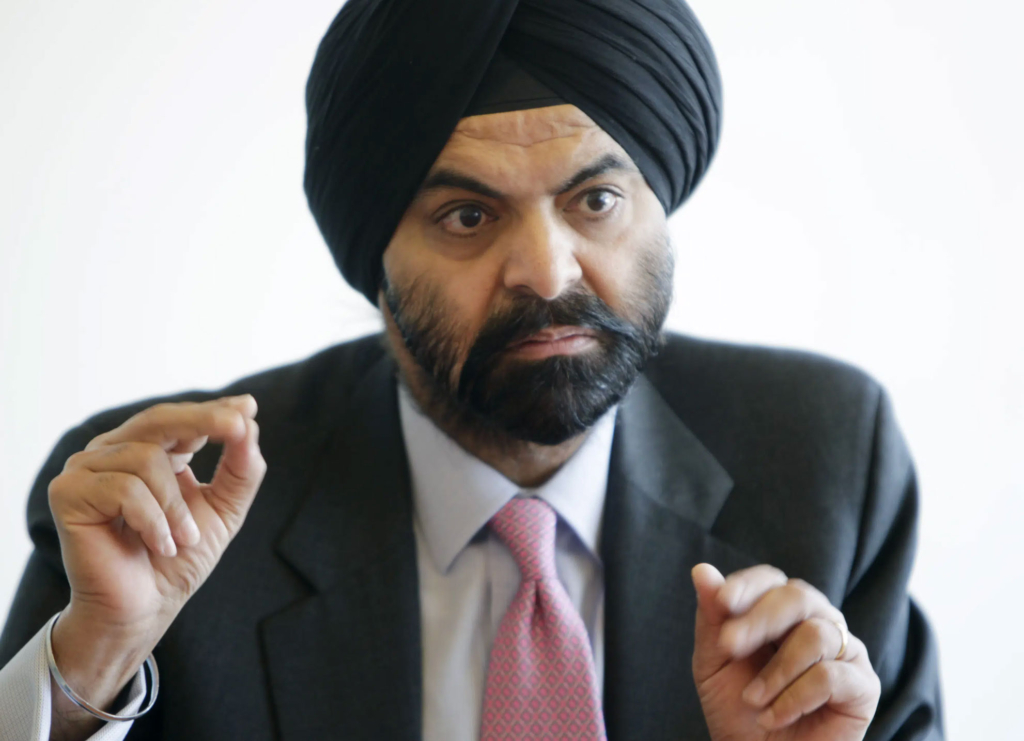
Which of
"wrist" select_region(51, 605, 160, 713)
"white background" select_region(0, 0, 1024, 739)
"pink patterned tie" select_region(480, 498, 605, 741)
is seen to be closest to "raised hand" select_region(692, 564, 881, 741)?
"pink patterned tie" select_region(480, 498, 605, 741)

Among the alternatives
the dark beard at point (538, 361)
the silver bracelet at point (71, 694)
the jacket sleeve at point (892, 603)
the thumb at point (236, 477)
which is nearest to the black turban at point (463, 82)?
the dark beard at point (538, 361)

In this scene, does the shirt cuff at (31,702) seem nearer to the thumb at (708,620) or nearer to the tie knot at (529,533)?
the tie knot at (529,533)

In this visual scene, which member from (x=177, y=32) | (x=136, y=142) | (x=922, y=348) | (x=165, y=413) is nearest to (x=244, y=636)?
(x=165, y=413)

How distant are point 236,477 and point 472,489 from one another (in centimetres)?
36

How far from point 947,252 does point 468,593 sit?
1089 mm

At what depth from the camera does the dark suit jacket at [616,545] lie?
1.26 meters

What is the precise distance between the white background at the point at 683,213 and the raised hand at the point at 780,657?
2.88 feet

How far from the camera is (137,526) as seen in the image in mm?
1001

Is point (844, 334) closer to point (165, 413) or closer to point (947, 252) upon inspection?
point (947, 252)

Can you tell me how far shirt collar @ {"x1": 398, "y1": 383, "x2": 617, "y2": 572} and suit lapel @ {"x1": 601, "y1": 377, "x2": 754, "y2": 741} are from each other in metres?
0.03

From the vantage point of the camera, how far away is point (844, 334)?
190 centimetres

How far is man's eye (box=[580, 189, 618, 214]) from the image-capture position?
1268 millimetres

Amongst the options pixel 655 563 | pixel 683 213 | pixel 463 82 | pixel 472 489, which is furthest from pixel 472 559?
pixel 683 213

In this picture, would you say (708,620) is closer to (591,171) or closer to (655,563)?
(655,563)
